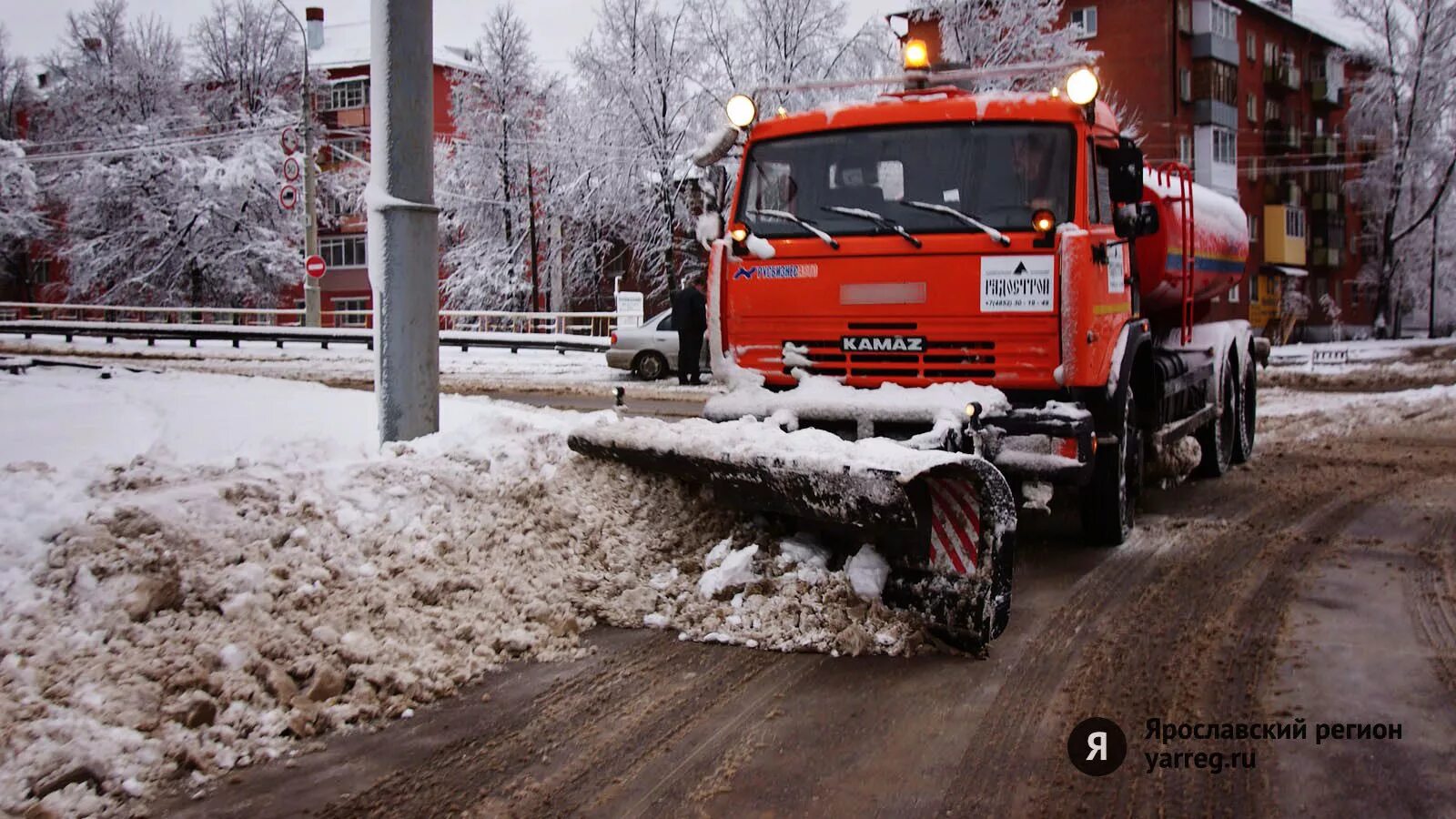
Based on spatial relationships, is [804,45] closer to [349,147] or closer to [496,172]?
[496,172]

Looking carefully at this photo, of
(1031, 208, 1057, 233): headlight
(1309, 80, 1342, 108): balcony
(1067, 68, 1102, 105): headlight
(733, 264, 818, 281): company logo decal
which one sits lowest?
(733, 264, 818, 281): company logo decal

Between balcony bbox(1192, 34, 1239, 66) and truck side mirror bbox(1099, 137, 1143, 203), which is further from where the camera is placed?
balcony bbox(1192, 34, 1239, 66)

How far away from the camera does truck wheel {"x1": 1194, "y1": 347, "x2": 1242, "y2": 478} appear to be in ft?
35.0

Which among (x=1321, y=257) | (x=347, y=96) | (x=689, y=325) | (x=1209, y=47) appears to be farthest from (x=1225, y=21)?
(x=689, y=325)

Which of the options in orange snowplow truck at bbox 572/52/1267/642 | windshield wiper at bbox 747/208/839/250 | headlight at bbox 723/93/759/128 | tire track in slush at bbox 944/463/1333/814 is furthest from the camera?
headlight at bbox 723/93/759/128

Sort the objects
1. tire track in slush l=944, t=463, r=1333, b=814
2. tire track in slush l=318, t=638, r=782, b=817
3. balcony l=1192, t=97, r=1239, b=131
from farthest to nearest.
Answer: balcony l=1192, t=97, r=1239, b=131
tire track in slush l=944, t=463, r=1333, b=814
tire track in slush l=318, t=638, r=782, b=817

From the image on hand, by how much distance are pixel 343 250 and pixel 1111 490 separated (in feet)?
179

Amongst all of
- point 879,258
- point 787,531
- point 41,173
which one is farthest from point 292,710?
point 41,173

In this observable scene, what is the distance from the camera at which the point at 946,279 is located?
275 inches

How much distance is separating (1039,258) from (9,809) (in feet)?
17.9

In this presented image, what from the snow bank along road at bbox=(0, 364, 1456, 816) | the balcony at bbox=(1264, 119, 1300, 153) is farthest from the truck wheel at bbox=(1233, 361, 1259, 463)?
the balcony at bbox=(1264, 119, 1300, 153)

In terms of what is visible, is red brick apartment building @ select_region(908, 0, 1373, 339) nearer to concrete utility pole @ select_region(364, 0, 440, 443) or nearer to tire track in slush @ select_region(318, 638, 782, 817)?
concrete utility pole @ select_region(364, 0, 440, 443)

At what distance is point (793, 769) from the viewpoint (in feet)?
13.1

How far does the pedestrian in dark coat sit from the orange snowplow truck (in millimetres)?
10963
